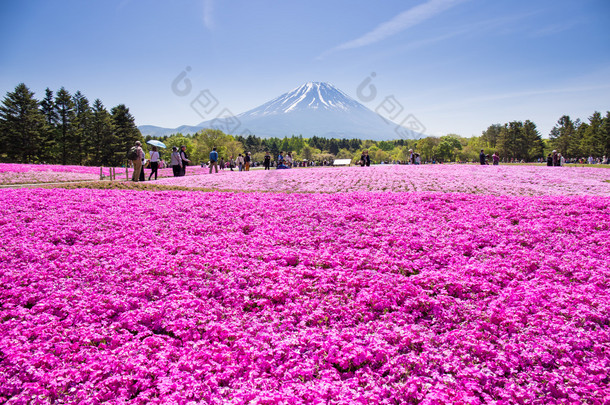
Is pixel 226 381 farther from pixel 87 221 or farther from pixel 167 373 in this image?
pixel 87 221

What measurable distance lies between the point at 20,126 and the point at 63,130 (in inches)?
394

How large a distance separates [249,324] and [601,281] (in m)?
6.40

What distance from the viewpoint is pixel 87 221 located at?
10.0 metres

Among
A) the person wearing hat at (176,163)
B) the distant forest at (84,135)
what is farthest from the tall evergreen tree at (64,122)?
the person wearing hat at (176,163)

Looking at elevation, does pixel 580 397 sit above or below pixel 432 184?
below

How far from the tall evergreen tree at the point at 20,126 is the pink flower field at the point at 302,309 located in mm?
78018

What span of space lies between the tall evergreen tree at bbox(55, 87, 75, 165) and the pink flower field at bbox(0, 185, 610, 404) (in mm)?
83833

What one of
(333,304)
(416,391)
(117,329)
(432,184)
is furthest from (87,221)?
(432,184)

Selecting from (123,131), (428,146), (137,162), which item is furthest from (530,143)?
(137,162)

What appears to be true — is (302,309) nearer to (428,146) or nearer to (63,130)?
(63,130)

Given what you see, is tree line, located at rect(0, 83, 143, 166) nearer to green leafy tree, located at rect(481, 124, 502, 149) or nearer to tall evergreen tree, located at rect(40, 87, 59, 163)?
tall evergreen tree, located at rect(40, 87, 59, 163)

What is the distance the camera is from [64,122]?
80.4m

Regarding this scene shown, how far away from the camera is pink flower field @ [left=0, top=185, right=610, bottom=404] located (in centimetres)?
404

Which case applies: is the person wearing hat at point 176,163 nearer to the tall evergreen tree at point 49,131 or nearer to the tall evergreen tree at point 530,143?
the tall evergreen tree at point 49,131
